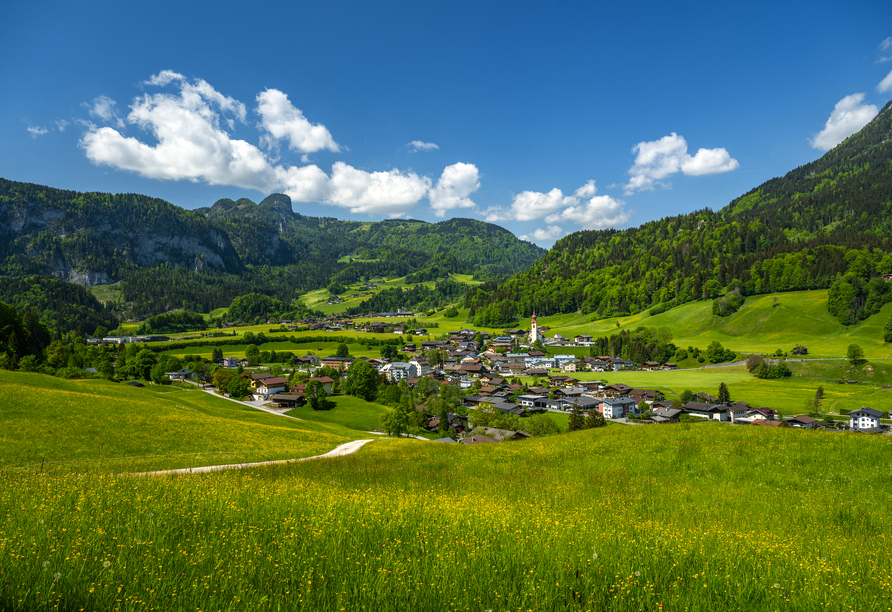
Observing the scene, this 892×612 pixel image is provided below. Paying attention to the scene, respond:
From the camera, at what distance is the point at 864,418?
67.2 m

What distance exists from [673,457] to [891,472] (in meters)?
5.93

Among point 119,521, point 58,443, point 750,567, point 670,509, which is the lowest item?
point 58,443

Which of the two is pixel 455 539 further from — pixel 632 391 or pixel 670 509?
pixel 632 391

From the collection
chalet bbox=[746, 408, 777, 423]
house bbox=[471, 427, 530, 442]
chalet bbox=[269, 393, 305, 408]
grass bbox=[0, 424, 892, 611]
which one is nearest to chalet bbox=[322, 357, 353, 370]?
chalet bbox=[269, 393, 305, 408]

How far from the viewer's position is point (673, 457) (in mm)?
15898

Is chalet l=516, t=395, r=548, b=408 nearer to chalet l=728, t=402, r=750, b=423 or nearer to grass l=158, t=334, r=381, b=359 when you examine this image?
chalet l=728, t=402, r=750, b=423

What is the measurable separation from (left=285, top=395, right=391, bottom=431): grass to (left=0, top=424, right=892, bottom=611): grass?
202 feet

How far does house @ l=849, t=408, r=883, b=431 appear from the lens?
66.1m

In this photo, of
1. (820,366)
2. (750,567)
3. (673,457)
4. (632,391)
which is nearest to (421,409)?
(632,391)

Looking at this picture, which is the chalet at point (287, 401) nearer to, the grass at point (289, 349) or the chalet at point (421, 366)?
the chalet at point (421, 366)

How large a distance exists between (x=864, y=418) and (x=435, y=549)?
3733 inches

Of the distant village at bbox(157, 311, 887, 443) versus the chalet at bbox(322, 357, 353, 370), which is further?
the chalet at bbox(322, 357, 353, 370)

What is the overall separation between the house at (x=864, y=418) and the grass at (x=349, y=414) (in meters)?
80.6

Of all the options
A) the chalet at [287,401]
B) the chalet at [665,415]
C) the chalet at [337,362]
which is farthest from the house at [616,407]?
the chalet at [337,362]
